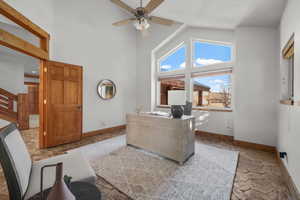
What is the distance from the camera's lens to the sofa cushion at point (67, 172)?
3.95 ft

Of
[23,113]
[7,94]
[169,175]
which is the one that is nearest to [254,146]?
[169,175]

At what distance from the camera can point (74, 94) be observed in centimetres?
365

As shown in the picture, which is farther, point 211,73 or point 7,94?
point 7,94

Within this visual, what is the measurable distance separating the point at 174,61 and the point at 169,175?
398 centimetres

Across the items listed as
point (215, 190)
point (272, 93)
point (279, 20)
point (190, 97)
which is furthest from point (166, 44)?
point (215, 190)

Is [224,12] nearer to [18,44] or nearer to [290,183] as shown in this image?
[290,183]

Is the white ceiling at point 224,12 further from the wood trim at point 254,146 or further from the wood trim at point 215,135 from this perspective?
the wood trim at point 215,135

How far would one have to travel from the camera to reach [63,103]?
3.42 meters

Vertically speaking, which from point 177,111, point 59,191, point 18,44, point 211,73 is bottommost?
point 59,191

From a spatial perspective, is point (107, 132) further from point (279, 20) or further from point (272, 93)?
point (279, 20)

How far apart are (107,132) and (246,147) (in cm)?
395

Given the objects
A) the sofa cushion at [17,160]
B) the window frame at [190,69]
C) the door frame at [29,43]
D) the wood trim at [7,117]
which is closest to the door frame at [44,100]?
the door frame at [29,43]

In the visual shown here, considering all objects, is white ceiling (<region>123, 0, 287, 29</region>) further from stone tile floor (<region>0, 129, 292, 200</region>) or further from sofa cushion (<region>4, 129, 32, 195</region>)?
sofa cushion (<region>4, 129, 32, 195</region>)

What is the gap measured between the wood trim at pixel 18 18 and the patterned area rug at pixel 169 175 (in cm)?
273
